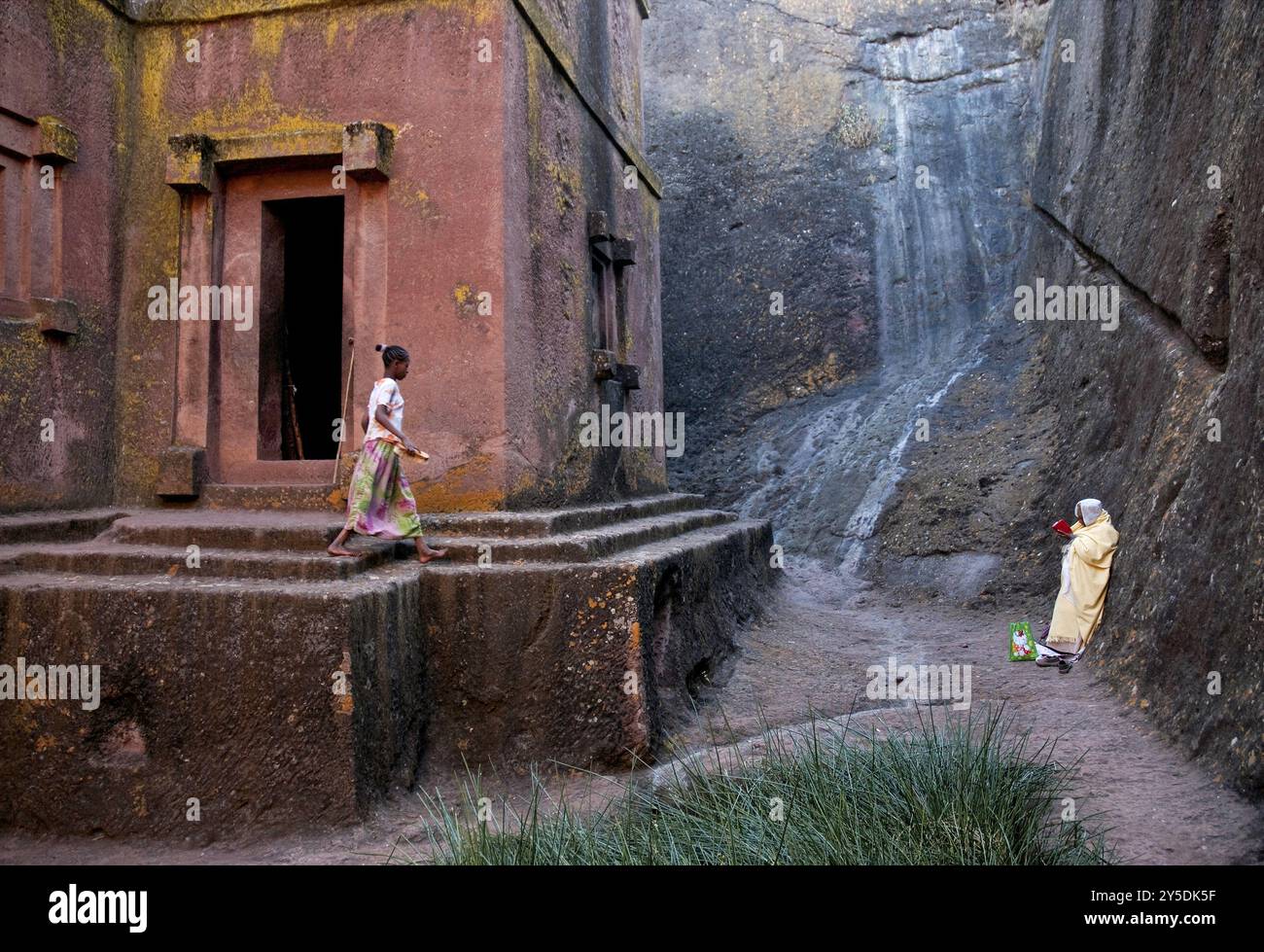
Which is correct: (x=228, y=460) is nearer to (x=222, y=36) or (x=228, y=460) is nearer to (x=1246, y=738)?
(x=222, y=36)

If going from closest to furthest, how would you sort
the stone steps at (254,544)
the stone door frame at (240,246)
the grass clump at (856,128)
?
the stone steps at (254,544) < the stone door frame at (240,246) < the grass clump at (856,128)

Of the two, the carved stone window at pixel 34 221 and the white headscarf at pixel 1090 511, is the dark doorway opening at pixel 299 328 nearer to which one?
the carved stone window at pixel 34 221

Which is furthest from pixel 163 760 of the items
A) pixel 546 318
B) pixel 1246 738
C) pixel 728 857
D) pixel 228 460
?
pixel 1246 738

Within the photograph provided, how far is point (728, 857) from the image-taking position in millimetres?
2967

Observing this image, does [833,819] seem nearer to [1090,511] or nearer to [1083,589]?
[1083,589]

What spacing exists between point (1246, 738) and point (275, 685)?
12.4ft

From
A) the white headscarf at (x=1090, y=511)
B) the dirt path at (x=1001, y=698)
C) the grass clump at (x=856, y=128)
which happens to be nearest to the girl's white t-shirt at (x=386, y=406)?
the dirt path at (x=1001, y=698)

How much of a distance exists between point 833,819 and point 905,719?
168cm

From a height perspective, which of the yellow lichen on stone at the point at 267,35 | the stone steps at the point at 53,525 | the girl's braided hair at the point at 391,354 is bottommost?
the stone steps at the point at 53,525

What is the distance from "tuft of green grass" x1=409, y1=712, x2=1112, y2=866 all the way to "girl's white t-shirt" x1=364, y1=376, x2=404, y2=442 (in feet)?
6.22

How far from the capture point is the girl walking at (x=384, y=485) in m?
4.68

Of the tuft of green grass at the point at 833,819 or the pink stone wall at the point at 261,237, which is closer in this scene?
the tuft of green grass at the point at 833,819

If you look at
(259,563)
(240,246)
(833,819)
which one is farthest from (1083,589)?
(240,246)

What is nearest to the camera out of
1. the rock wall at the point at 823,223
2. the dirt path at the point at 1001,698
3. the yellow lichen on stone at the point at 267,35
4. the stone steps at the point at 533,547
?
the dirt path at the point at 1001,698
